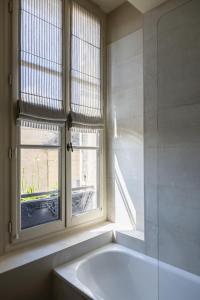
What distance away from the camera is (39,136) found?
1990 millimetres

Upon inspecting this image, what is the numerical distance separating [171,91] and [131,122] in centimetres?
59

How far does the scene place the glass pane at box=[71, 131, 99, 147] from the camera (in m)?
2.27

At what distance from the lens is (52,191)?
209 centimetres

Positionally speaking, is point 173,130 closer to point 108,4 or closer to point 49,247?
point 49,247

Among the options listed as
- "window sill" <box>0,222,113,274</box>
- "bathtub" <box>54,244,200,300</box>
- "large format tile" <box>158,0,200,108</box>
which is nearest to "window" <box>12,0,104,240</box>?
"window sill" <box>0,222,113,274</box>

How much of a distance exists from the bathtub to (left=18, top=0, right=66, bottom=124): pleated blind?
51.1 inches

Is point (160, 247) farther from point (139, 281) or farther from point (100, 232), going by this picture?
point (100, 232)

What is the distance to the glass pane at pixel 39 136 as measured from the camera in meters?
1.89

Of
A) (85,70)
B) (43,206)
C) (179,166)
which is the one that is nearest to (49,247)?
(43,206)

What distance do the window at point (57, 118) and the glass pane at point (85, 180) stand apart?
0.4 inches

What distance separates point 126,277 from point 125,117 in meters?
1.57

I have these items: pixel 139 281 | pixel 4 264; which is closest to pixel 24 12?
pixel 4 264

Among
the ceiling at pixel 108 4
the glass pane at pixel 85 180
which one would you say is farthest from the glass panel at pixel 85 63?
the glass pane at pixel 85 180

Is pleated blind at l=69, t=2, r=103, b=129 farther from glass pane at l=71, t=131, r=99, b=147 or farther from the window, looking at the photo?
glass pane at l=71, t=131, r=99, b=147
